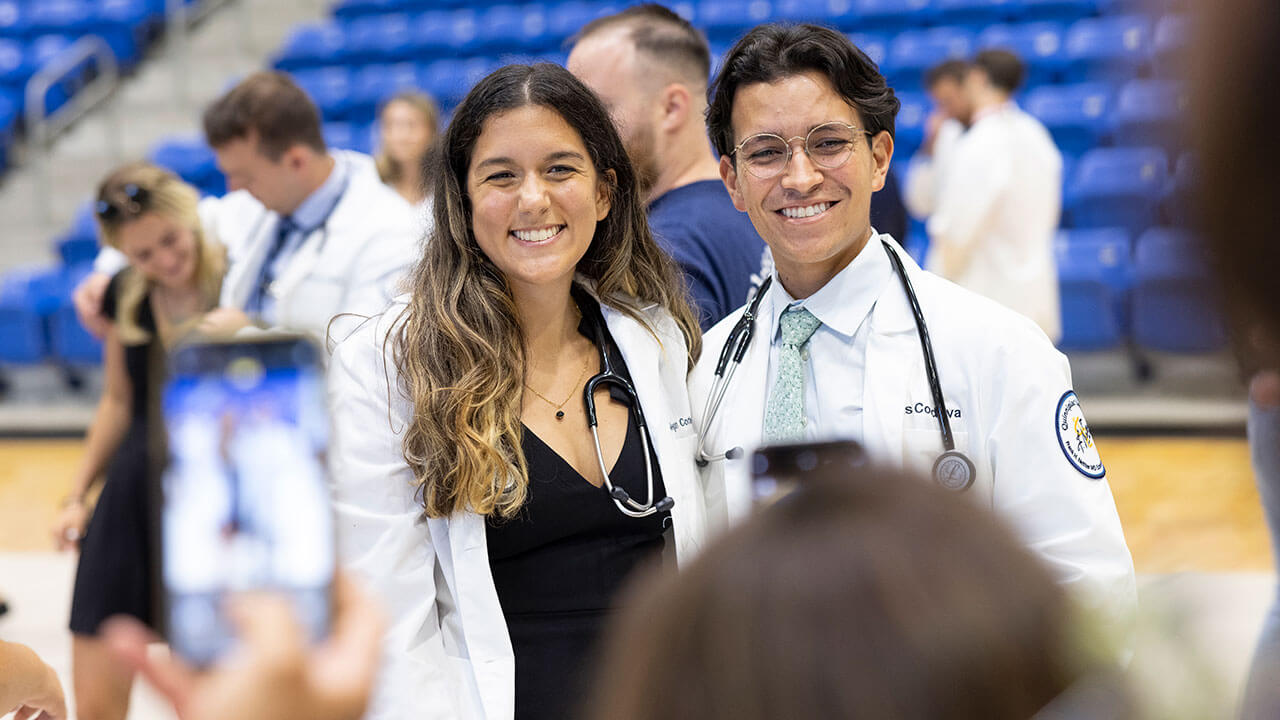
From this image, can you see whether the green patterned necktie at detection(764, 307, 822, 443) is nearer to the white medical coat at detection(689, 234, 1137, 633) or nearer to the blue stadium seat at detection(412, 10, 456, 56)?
the white medical coat at detection(689, 234, 1137, 633)

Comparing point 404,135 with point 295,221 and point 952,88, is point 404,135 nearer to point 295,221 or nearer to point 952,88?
point 295,221

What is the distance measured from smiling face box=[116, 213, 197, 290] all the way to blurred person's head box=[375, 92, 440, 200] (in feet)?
7.48

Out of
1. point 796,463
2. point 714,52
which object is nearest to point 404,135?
point 714,52

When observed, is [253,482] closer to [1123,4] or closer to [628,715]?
[628,715]

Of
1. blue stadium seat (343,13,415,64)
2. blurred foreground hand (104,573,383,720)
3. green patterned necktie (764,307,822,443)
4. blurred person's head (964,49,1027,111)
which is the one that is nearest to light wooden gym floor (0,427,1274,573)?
blurred foreground hand (104,573,383,720)

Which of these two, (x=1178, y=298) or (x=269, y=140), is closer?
(x=1178, y=298)

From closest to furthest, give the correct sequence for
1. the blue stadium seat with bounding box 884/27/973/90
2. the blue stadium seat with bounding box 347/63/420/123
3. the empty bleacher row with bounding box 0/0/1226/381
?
the empty bleacher row with bounding box 0/0/1226/381, the blue stadium seat with bounding box 884/27/973/90, the blue stadium seat with bounding box 347/63/420/123

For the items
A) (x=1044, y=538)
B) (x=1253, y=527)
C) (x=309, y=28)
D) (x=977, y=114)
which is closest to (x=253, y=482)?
(x=1253, y=527)

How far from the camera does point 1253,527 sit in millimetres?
594

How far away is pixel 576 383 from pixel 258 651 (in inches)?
55.8

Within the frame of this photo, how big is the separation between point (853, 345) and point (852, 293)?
9 cm

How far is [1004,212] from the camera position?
5223 mm

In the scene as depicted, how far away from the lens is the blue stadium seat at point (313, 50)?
9297mm

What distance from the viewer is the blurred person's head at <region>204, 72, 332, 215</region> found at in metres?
3.37
